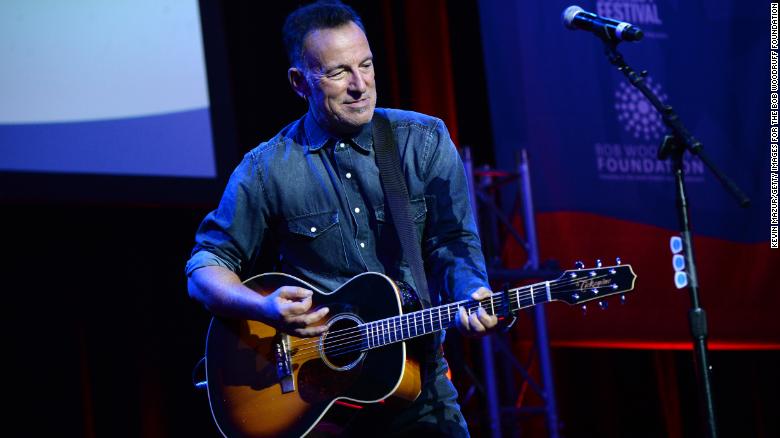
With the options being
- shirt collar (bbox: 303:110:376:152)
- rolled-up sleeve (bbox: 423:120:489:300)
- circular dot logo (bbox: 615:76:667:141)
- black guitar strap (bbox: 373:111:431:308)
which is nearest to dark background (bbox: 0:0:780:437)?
circular dot logo (bbox: 615:76:667:141)

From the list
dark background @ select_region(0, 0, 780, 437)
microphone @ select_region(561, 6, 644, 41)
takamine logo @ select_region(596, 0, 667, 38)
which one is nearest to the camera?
microphone @ select_region(561, 6, 644, 41)

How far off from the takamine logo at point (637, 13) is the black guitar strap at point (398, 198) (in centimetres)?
323

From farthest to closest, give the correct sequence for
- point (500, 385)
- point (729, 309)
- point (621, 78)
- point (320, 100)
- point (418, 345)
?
point (500, 385)
point (621, 78)
point (729, 309)
point (320, 100)
point (418, 345)

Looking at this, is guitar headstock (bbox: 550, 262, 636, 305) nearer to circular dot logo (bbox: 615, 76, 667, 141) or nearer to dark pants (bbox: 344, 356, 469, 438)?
dark pants (bbox: 344, 356, 469, 438)

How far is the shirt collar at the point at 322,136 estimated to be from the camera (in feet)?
10.2

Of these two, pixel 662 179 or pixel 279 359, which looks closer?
pixel 279 359

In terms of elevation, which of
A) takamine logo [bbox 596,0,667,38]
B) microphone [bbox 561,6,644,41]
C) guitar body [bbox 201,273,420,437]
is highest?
takamine logo [bbox 596,0,667,38]

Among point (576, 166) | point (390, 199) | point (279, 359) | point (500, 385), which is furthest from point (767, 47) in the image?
point (279, 359)

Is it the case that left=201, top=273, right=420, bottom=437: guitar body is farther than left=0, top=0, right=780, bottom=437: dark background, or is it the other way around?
left=0, top=0, right=780, bottom=437: dark background

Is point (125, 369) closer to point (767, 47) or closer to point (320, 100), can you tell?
point (320, 100)

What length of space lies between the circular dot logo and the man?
123 inches

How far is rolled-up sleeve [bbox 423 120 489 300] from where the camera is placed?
288 centimetres

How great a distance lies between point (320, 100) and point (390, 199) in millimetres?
442

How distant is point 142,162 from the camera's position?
16.6 feet
